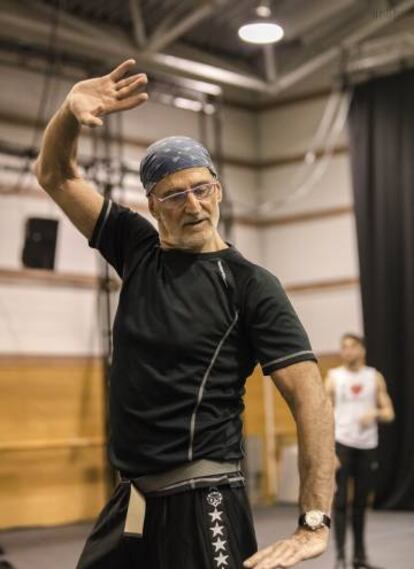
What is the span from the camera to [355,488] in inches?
199

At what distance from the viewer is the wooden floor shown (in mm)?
5281

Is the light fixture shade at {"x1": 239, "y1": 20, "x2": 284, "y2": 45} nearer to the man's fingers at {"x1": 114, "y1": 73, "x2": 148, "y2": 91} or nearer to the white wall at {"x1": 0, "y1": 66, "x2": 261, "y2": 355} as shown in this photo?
the white wall at {"x1": 0, "y1": 66, "x2": 261, "y2": 355}

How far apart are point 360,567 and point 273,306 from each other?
3.46m

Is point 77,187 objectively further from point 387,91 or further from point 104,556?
point 387,91

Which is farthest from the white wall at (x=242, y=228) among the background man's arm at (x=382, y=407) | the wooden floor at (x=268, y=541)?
the background man's arm at (x=382, y=407)

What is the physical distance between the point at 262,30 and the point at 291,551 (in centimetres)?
614

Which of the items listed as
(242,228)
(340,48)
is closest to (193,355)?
(340,48)

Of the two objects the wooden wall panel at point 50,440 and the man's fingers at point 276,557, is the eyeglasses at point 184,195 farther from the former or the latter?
the wooden wall panel at point 50,440

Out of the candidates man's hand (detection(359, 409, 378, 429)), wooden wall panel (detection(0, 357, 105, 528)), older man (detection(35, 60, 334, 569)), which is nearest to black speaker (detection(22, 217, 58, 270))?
wooden wall panel (detection(0, 357, 105, 528))

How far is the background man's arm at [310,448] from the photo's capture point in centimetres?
161

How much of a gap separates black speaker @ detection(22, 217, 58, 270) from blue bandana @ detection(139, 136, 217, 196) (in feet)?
16.2

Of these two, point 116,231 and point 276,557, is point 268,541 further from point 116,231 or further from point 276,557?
point 276,557

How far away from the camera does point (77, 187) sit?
2.01 meters

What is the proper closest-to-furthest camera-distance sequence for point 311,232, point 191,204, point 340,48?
1. point 191,204
2. point 340,48
3. point 311,232
